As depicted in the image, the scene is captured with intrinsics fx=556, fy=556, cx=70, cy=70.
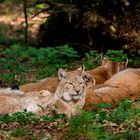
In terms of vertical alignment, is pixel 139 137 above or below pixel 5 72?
above

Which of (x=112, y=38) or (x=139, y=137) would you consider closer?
(x=139, y=137)

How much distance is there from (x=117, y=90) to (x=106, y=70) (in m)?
2.20

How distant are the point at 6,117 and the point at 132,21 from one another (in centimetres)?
783

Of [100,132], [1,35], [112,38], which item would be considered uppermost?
[100,132]

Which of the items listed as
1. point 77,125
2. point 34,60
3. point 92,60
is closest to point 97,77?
point 92,60

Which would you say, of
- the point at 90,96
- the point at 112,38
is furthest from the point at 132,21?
the point at 90,96

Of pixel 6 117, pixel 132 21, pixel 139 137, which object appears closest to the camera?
pixel 139 137

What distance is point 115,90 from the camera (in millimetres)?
11578

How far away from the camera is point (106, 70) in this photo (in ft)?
45.1

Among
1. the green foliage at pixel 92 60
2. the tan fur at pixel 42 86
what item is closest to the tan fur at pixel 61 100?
the tan fur at pixel 42 86

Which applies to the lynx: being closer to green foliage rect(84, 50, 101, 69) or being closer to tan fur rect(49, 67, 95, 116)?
green foliage rect(84, 50, 101, 69)

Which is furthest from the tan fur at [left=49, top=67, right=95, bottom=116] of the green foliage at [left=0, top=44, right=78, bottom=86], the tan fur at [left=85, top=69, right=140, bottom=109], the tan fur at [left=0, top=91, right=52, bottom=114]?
the green foliage at [left=0, top=44, right=78, bottom=86]

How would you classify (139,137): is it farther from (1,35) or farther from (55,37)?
(1,35)

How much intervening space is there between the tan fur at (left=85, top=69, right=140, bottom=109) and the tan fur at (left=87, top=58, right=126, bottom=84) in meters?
0.47
